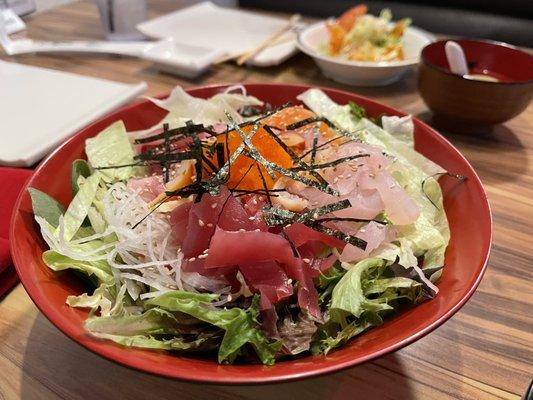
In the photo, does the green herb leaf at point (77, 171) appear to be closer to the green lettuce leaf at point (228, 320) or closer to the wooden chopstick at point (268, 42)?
the green lettuce leaf at point (228, 320)

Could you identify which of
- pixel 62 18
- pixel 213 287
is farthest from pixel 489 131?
pixel 62 18

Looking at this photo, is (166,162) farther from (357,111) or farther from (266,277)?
(357,111)

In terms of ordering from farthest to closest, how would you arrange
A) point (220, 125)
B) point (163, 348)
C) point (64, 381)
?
1. point (220, 125)
2. point (64, 381)
3. point (163, 348)

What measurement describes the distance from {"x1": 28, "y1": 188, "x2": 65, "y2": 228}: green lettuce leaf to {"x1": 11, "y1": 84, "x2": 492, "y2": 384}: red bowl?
0.5 inches

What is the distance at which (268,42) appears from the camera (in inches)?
92.4

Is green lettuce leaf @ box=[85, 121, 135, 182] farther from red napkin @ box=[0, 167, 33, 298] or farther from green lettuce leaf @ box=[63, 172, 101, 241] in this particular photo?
red napkin @ box=[0, 167, 33, 298]

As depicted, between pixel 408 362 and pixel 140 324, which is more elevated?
pixel 140 324

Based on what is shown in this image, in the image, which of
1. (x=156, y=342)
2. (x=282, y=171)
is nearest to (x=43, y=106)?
(x=282, y=171)

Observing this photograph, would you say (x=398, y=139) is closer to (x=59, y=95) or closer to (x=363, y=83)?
(x=363, y=83)

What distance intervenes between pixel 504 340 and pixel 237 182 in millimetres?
630

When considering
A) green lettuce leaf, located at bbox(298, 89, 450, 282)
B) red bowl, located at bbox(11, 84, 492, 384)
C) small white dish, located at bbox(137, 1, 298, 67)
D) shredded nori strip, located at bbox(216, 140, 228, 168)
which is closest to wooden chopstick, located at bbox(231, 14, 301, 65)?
small white dish, located at bbox(137, 1, 298, 67)

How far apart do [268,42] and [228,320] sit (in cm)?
182

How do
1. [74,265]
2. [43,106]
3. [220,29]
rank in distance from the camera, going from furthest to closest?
[220,29], [43,106], [74,265]

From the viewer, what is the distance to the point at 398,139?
4.21ft
